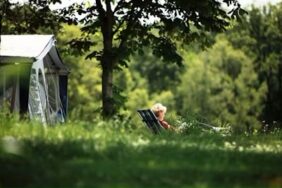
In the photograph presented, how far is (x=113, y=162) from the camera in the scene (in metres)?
8.90

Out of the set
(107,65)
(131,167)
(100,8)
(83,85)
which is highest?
(100,8)

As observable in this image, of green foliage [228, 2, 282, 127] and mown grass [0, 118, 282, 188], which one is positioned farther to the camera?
green foliage [228, 2, 282, 127]

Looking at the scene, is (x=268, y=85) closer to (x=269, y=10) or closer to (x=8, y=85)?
(x=269, y=10)

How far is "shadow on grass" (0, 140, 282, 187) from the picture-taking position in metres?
7.66

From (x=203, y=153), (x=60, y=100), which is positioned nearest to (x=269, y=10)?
(x=60, y=100)

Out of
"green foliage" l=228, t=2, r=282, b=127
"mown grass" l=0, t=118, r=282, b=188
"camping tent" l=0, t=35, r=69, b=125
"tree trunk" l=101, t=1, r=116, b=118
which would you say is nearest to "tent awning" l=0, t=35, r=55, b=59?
"camping tent" l=0, t=35, r=69, b=125

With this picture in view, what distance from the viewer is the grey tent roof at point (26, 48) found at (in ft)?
59.0

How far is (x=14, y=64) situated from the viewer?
59.9 ft

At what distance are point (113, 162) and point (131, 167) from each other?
0.49m

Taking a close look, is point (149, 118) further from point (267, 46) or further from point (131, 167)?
point (267, 46)

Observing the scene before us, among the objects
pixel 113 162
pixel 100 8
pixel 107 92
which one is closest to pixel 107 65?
pixel 107 92

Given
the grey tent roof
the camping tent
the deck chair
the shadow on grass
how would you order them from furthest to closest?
the camping tent < the grey tent roof < the deck chair < the shadow on grass

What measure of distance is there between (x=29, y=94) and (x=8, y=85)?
595mm

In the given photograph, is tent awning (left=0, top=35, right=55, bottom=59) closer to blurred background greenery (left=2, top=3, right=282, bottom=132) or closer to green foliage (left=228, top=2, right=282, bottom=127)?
blurred background greenery (left=2, top=3, right=282, bottom=132)
